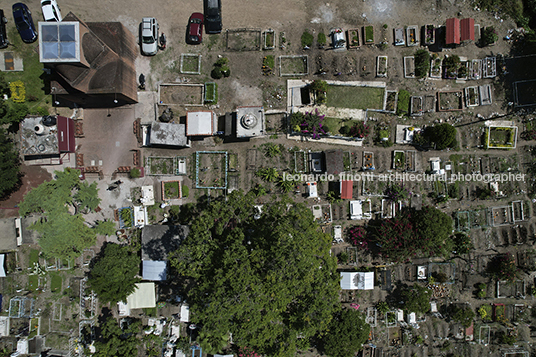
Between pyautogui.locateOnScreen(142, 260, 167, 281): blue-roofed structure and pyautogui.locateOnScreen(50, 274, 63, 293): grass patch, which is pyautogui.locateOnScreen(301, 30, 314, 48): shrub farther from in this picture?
pyautogui.locateOnScreen(50, 274, 63, 293): grass patch

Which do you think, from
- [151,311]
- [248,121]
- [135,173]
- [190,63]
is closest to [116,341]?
[151,311]

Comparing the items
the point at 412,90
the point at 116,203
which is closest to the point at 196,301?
the point at 116,203

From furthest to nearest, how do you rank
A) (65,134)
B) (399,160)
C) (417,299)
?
1. (399,160)
2. (417,299)
3. (65,134)

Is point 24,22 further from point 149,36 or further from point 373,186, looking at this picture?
point 373,186

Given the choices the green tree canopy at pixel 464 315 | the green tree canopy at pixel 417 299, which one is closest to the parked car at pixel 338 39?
the green tree canopy at pixel 417 299

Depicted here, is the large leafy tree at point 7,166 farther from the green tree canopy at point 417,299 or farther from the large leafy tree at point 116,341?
the green tree canopy at point 417,299
